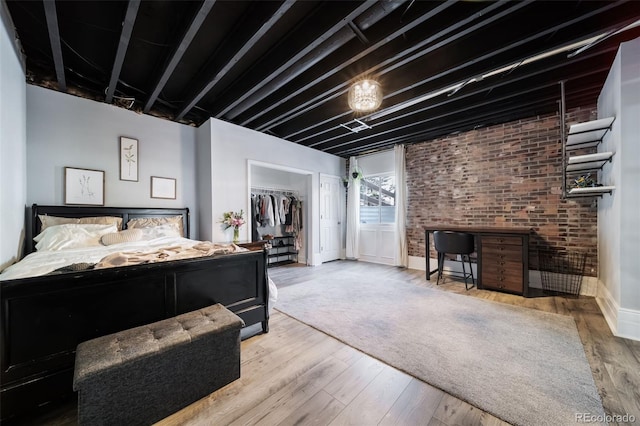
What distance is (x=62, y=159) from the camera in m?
2.89

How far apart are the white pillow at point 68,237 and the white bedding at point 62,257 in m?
0.12

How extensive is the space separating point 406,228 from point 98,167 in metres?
5.36

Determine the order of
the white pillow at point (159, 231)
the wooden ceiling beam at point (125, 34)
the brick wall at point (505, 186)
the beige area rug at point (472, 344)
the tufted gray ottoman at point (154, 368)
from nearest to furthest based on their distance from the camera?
the tufted gray ottoman at point (154, 368), the beige area rug at point (472, 344), the wooden ceiling beam at point (125, 34), the white pillow at point (159, 231), the brick wall at point (505, 186)

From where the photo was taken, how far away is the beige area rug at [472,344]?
4.74ft

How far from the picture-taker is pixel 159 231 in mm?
3184

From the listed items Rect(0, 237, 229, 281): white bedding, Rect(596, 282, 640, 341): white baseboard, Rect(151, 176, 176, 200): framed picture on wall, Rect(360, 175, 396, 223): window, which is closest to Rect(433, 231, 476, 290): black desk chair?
Rect(596, 282, 640, 341): white baseboard

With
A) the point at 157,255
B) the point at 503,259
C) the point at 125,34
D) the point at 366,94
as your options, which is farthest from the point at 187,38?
the point at 503,259

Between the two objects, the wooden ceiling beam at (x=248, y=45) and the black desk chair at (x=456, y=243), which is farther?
the black desk chair at (x=456, y=243)

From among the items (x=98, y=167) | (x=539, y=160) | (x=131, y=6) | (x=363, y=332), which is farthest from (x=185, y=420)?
(x=539, y=160)

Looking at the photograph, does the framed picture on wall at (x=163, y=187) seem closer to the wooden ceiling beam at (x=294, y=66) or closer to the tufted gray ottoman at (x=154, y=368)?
the wooden ceiling beam at (x=294, y=66)

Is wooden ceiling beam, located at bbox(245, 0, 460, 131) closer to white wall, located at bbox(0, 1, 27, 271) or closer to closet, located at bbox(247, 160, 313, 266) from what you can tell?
closet, located at bbox(247, 160, 313, 266)

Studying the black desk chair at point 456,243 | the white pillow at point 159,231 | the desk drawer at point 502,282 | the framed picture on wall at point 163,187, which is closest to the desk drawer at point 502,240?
the black desk chair at point 456,243

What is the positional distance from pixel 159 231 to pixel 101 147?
1.38 meters

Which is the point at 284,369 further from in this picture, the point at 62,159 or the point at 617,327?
the point at 62,159
